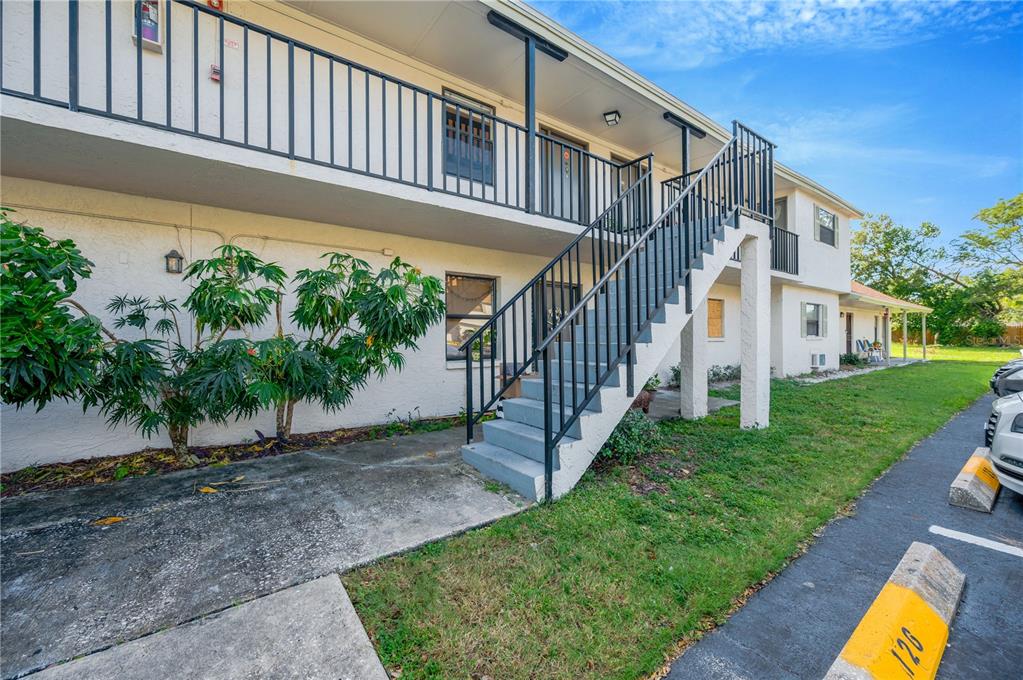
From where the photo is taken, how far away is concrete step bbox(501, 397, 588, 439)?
341 centimetres

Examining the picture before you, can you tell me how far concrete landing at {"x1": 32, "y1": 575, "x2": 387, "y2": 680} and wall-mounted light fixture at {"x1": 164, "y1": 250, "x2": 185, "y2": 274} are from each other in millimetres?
3879

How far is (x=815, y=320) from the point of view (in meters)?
12.9

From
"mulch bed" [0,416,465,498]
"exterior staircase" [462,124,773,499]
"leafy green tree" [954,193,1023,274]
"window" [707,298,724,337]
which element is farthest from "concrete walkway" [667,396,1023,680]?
"leafy green tree" [954,193,1023,274]

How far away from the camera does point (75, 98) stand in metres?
2.95

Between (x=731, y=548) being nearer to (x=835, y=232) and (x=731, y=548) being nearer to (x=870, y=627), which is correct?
(x=870, y=627)

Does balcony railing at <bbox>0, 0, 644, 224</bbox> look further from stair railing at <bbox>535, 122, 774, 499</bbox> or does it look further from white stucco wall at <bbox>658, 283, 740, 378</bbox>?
white stucco wall at <bbox>658, 283, 740, 378</bbox>

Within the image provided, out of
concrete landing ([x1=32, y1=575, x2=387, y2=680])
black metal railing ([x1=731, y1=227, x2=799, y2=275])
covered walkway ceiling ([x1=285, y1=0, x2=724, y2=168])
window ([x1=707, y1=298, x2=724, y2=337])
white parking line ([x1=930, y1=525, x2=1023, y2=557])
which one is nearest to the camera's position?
concrete landing ([x1=32, y1=575, x2=387, y2=680])

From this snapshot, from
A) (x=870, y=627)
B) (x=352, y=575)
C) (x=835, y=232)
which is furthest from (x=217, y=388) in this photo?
(x=835, y=232)

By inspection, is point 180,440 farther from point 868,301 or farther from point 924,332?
point 924,332

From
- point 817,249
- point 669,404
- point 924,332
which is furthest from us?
point 924,332

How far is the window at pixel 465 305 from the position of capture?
21.1 feet

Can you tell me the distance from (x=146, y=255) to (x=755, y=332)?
7.13 metres

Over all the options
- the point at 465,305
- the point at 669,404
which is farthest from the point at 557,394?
the point at 669,404

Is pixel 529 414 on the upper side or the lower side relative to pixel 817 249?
lower
